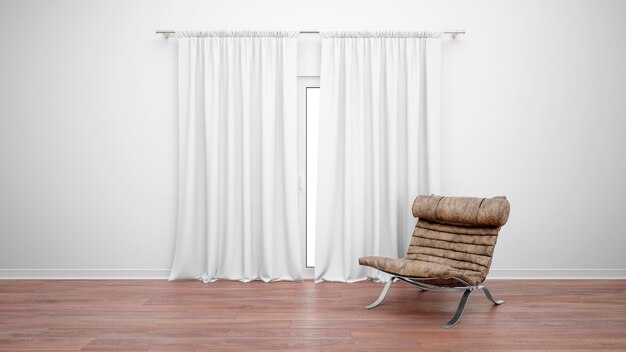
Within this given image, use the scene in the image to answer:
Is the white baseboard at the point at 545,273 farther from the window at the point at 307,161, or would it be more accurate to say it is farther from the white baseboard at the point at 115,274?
the window at the point at 307,161

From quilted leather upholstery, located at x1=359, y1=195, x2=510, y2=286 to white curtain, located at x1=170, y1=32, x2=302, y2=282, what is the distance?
1094 mm

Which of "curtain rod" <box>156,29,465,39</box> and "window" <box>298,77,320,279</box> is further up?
"curtain rod" <box>156,29,465,39</box>

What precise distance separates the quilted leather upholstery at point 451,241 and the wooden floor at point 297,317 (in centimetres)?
29

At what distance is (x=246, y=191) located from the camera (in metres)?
3.73

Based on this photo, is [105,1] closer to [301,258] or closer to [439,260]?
[301,258]

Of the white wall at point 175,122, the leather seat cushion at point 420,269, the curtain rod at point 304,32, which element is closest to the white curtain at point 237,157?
the curtain rod at point 304,32

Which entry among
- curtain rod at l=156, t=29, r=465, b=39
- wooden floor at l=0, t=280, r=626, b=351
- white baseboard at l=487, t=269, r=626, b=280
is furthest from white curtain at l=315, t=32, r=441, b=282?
→ white baseboard at l=487, t=269, r=626, b=280

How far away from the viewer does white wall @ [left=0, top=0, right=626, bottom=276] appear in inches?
152

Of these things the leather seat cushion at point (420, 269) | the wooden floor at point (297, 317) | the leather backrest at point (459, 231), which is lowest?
the wooden floor at point (297, 317)

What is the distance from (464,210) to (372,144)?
1067 millimetres

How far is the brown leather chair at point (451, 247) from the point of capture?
272cm

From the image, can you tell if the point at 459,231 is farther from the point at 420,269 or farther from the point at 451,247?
the point at 420,269

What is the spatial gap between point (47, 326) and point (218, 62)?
240 centimetres

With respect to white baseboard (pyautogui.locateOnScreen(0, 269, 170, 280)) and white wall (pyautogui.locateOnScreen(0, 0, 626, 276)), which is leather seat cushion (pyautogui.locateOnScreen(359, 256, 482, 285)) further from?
white baseboard (pyautogui.locateOnScreen(0, 269, 170, 280))
